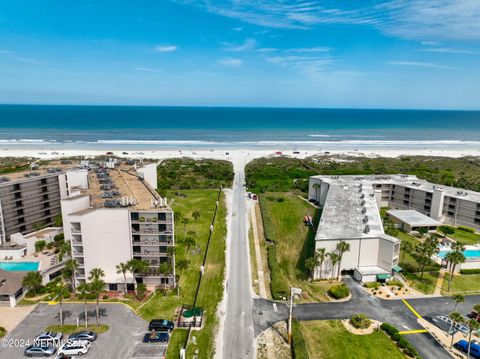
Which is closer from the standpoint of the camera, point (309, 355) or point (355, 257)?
point (309, 355)

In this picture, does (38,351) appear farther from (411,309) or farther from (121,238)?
(411,309)

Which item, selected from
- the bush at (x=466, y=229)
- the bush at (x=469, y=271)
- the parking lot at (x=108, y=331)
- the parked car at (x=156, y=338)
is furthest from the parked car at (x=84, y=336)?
the bush at (x=466, y=229)

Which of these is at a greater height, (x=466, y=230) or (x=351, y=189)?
(x=351, y=189)

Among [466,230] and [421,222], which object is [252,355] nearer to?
[421,222]

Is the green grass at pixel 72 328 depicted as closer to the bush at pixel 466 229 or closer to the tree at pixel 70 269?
the tree at pixel 70 269

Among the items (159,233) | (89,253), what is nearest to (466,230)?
(159,233)

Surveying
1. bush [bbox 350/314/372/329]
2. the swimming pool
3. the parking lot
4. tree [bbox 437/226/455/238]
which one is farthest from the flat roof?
the swimming pool

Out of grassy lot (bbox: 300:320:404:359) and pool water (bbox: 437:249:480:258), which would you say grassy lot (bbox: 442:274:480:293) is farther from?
grassy lot (bbox: 300:320:404:359)
